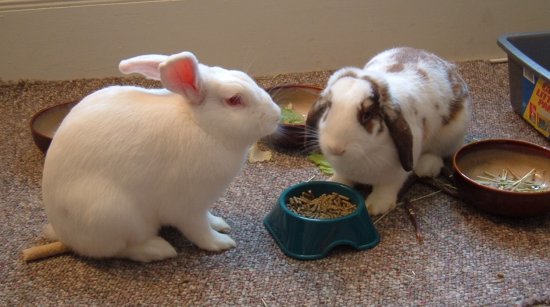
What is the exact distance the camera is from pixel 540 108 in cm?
236

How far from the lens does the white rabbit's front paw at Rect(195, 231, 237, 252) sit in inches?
68.5

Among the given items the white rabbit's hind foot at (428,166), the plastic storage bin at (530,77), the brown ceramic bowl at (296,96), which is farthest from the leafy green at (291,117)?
the plastic storage bin at (530,77)

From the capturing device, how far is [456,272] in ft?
5.45

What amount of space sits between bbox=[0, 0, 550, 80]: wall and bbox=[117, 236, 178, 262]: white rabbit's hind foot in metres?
1.51

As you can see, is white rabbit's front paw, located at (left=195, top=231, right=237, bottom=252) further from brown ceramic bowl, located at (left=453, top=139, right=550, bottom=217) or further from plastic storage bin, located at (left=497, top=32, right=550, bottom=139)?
plastic storage bin, located at (left=497, top=32, right=550, bottom=139)

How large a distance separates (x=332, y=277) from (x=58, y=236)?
31.8 inches

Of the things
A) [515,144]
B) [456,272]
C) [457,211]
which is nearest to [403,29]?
[515,144]

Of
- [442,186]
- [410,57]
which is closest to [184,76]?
[410,57]

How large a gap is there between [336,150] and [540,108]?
1119 millimetres

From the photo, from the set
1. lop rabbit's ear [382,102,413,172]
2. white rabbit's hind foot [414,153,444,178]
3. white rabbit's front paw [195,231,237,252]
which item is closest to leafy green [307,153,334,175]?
white rabbit's hind foot [414,153,444,178]

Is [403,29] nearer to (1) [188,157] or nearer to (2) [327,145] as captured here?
(2) [327,145]

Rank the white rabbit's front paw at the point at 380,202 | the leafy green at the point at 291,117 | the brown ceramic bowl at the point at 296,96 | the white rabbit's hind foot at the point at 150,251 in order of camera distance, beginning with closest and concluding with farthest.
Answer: the white rabbit's hind foot at the point at 150,251
the white rabbit's front paw at the point at 380,202
the leafy green at the point at 291,117
the brown ceramic bowl at the point at 296,96

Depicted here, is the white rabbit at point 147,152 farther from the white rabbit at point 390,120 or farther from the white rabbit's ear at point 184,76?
the white rabbit at point 390,120

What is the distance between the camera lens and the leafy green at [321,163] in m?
2.21
